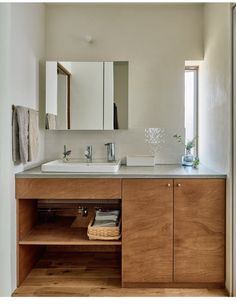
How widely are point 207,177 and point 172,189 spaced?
0.86ft

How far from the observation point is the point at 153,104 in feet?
9.44

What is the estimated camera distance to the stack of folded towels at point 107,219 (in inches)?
93.0

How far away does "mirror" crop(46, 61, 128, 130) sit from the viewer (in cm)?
279

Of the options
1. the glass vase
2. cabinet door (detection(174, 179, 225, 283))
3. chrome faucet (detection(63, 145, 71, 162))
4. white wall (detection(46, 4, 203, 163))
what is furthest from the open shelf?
the glass vase

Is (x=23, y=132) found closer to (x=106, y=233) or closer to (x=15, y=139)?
(x=15, y=139)

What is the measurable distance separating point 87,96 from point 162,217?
4.28 ft

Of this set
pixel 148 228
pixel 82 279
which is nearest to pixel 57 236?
pixel 82 279

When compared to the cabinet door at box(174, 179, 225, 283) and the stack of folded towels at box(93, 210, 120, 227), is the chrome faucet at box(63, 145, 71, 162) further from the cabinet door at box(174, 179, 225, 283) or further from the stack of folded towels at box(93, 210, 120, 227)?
the cabinet door at box(174, 179, 225, 283)

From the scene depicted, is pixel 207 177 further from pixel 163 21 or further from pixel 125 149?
pixel 163 21

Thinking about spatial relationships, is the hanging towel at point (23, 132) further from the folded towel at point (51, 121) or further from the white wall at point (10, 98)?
the folded towel at point (51, 121)

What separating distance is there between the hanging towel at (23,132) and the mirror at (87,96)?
0.56m

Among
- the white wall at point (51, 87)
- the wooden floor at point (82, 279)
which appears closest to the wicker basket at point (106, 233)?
the wooden floor at point (82, 279)

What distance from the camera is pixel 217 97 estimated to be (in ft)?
7.78
